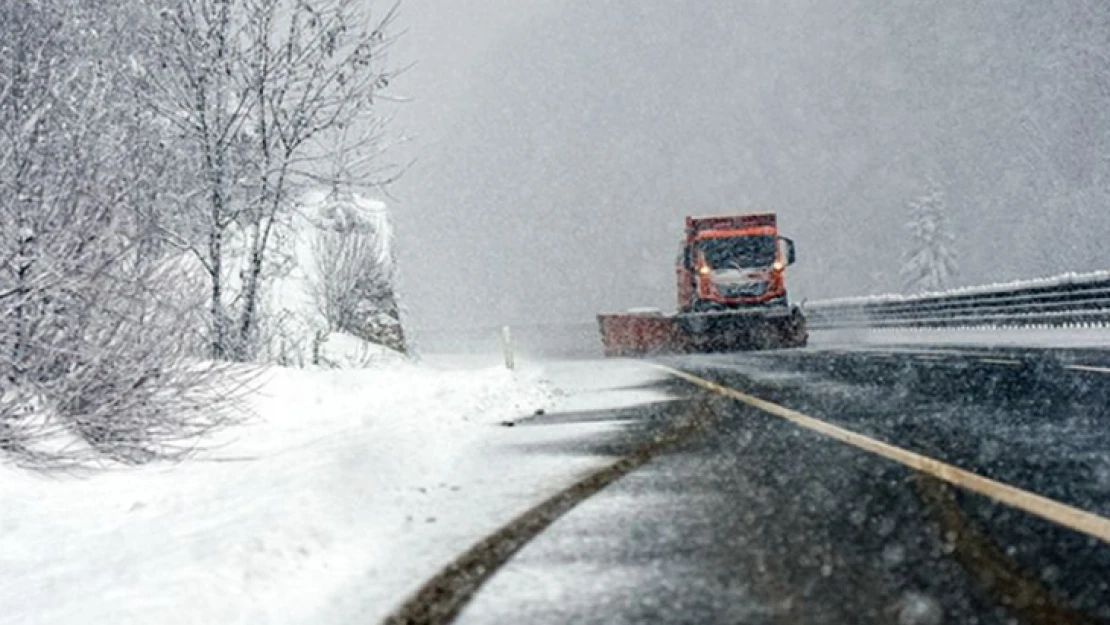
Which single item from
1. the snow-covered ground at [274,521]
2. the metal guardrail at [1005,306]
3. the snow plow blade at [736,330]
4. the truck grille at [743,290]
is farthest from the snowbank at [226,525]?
the truck grille at [743,290]

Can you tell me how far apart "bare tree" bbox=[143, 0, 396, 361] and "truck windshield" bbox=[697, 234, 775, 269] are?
1091 centimetres

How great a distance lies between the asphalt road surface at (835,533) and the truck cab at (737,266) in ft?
53.2

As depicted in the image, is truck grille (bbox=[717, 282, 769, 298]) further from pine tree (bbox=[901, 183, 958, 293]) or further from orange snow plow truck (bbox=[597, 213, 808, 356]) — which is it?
pine tree (bbox=[901, 183, 958, 293])

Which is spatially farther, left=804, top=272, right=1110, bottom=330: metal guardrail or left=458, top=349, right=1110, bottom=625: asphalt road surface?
left=804, top=272, right=1110, bottom=330: metal guardrail

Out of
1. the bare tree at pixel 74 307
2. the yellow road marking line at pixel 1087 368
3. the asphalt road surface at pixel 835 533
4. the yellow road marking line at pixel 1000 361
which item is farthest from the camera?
the yellow road marking line at pixel 1000 361

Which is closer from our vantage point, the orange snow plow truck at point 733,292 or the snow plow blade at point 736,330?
the snow plow blade at point 736,330

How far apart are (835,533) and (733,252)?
69.6 feet

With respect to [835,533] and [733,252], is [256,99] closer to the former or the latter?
[733,252]

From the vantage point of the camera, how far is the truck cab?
25.3 metres

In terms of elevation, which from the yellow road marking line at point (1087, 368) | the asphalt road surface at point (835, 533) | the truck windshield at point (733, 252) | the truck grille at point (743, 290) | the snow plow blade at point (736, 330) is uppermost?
the truck windshield at point (733, 252)

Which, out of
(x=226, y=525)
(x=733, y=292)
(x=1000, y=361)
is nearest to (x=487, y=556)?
(x=226, y=525)

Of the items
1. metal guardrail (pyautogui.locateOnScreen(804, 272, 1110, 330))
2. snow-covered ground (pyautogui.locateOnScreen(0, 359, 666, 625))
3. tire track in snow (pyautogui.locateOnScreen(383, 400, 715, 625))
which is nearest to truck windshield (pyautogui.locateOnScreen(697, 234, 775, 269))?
metal guardrail (pyautogui.locateOnScreen(804, 272, 1110, 330))

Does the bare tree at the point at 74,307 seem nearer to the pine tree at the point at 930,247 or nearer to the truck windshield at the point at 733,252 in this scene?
the truck windshield at the point at 733,252

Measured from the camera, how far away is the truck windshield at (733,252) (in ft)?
83.4
